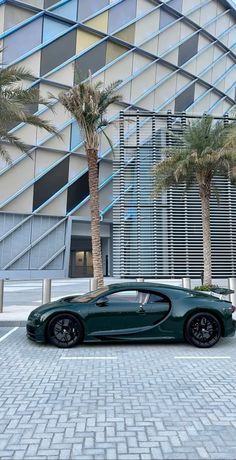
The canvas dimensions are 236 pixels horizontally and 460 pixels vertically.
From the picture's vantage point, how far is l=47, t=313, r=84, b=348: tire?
809 centimetres

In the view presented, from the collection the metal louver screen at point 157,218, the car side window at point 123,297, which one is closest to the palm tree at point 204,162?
the metal louver screen at point 157,218

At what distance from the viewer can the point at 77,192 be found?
3238 cm

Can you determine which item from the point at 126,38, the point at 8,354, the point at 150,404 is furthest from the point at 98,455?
the point at 126,38

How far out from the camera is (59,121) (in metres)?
31.7

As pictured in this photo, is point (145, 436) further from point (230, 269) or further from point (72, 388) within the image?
point (230, 269)

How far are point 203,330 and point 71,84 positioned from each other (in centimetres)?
2764

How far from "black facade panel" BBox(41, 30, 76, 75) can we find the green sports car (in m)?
26.9

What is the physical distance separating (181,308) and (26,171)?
23938 mm

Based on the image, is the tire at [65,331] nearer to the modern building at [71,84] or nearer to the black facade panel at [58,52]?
the modern building at [71,84]

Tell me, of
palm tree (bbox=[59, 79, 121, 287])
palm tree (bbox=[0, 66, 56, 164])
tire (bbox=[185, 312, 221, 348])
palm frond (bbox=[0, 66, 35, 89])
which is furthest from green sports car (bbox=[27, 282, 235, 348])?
palm frond (bbox=[0, 66, 35, 89])

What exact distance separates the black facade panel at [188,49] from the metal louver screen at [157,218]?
34.3ft

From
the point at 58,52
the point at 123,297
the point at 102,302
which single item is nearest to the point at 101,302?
the point at 102,302

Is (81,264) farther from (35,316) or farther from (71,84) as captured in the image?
(35,316)

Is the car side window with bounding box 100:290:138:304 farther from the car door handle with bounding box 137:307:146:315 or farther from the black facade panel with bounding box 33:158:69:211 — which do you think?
the black facade panel with bounding box 33:158:69:211
